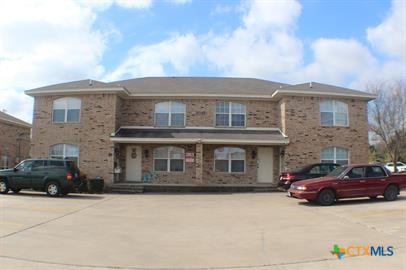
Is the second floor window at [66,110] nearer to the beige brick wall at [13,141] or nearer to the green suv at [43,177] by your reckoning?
the green suv at [43,177]

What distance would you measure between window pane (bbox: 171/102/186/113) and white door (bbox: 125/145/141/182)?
125 inches

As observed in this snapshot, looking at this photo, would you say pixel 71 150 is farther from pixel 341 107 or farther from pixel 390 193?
pixel 390 193

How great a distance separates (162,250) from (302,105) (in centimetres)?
1605

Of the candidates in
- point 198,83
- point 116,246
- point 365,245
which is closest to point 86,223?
point 116,246

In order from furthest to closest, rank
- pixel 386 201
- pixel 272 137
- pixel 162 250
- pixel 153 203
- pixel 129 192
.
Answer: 1. pixel 272 137
2. pixel 129 192
3. pixel 153 203
4. pixel 386 201
5. pixel 162 250

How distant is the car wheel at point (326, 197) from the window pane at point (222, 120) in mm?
10183

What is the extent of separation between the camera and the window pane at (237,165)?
73.7 feet

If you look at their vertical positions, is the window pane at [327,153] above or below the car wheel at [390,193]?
above

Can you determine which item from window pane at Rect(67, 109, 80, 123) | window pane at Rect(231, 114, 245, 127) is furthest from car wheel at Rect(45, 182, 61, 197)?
window pane at Rect(231, 114, 245, 127)

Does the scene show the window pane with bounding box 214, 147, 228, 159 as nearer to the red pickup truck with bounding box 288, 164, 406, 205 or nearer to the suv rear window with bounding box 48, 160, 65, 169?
the red pickup truck with bounding box 288, 164, 406, 205

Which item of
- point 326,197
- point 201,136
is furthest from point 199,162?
point 326,197

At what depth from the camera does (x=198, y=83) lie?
25859 millimetres

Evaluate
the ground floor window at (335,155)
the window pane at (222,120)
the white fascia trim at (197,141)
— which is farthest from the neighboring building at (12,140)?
the ground floor window at (335,155)

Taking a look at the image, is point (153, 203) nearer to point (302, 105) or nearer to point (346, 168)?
point (346, 168)
